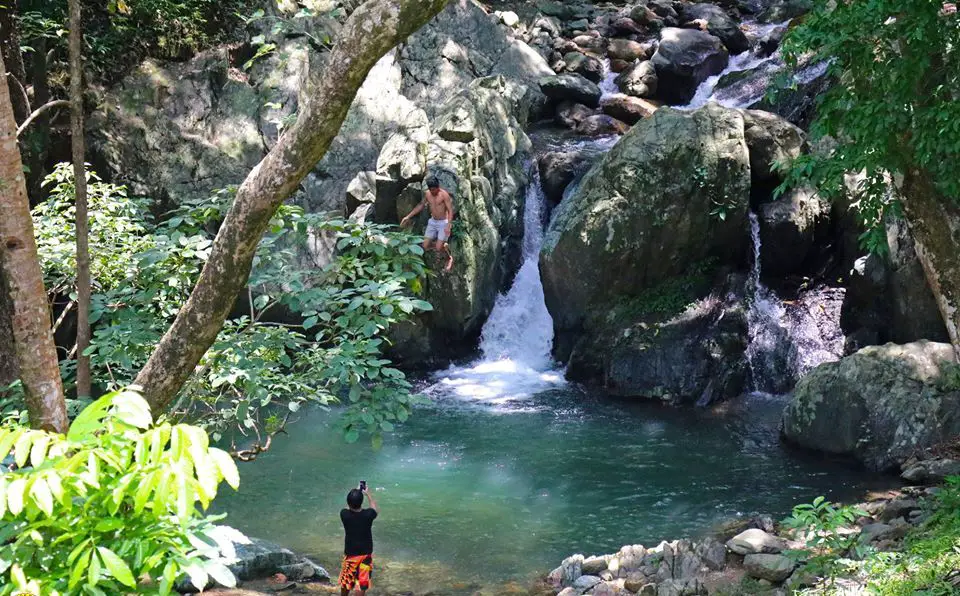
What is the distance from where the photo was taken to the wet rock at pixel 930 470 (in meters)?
9.11

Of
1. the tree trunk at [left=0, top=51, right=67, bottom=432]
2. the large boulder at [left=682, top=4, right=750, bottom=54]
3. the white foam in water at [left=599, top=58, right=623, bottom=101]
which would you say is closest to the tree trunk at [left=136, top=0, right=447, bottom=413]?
the tree trunk at [left=0, top=51, right=67, bottom=432]

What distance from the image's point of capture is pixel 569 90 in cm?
1969

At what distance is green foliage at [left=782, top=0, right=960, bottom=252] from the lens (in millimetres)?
6645

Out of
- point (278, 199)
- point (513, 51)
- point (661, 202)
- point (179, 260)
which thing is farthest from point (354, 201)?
point (278, 199)

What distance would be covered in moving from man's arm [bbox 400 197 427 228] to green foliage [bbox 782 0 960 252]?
6937 mm

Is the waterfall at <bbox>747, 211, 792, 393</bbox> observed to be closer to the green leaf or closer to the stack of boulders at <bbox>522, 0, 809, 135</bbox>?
the stack of boulders at <bbox>522, 0, 809, 135</bbox>

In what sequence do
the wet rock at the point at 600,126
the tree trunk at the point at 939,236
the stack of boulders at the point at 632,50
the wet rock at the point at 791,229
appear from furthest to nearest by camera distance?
the stack of boulders at the point at 632,50, the wet rock at the point at 600,126, the wet rock at the point at 791,229, the tree trunk at the point at 939,236

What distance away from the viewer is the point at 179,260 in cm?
628

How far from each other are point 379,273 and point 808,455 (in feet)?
23.4

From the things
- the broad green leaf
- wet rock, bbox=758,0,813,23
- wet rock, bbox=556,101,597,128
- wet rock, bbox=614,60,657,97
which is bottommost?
the broad green leaf

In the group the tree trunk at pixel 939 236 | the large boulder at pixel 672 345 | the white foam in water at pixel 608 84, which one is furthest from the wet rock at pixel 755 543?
the white foam in water at pixel 608 84

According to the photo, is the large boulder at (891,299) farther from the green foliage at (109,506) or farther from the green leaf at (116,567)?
the green leaf at (116,567)

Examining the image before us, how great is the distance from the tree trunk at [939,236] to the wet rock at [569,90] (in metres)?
12.9

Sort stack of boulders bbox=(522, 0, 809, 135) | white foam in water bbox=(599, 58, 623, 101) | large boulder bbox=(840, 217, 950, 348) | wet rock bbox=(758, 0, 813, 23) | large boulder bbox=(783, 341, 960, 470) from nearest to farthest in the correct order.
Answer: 1. large boulder bbox=(783, 341, 960, 470)
2. large boulder bbox=(840, 217, 950, 348)
3. stack of boulders bbox=(522, 0, 809, 135)
4. white foam in water bbox=(599, 58, 623, 101)
5. wet rock bbox=(758, 0, 813, 23)
